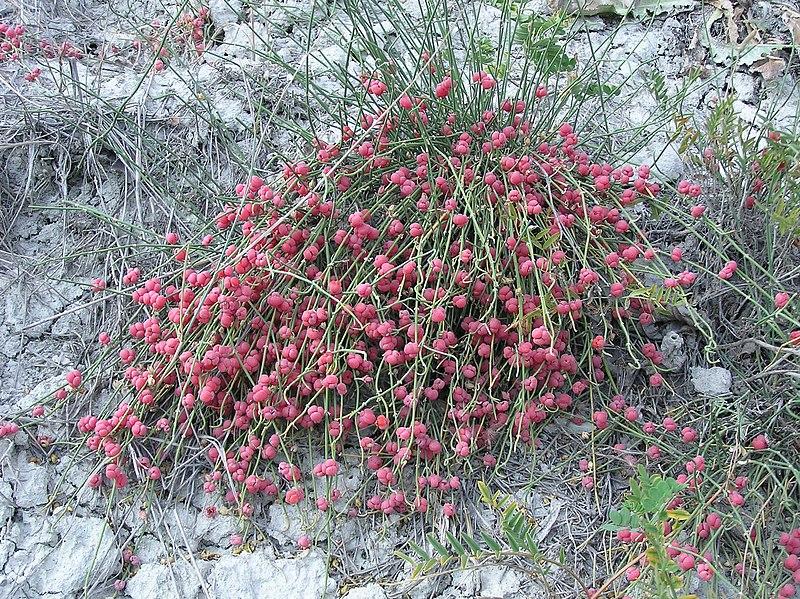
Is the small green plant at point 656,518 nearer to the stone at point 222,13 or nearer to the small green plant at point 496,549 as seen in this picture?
the small green plant at point 496,549

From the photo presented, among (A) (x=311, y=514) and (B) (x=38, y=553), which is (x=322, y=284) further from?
(B) (x=38, y=553)

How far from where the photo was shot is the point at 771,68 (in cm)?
224

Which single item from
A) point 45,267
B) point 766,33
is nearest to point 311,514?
point 45,267

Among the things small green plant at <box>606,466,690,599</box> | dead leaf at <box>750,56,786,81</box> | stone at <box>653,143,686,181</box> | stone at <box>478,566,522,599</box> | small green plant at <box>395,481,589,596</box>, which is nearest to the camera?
small green plant at <box>606,466,690,599</box>

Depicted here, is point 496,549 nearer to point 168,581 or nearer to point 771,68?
point 168,581

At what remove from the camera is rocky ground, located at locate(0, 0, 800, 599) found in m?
1.54

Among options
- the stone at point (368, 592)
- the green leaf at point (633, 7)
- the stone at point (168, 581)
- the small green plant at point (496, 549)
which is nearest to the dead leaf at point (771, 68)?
the green leaf at point (633, 7)

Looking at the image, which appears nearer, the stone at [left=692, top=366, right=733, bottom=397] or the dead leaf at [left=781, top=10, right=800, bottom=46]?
the stone at [left=692, top=366, right=733, bottom=397]

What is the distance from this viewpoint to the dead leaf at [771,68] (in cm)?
223

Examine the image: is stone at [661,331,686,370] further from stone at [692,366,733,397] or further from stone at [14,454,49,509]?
stone at [14,454,49,509]

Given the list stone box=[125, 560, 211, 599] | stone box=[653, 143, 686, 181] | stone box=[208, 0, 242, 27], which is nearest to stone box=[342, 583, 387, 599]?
stone box=[125, 560, 211, 599]

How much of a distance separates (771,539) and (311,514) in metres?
0.91

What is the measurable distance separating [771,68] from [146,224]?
1.88 m

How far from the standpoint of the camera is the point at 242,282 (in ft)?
5.28
